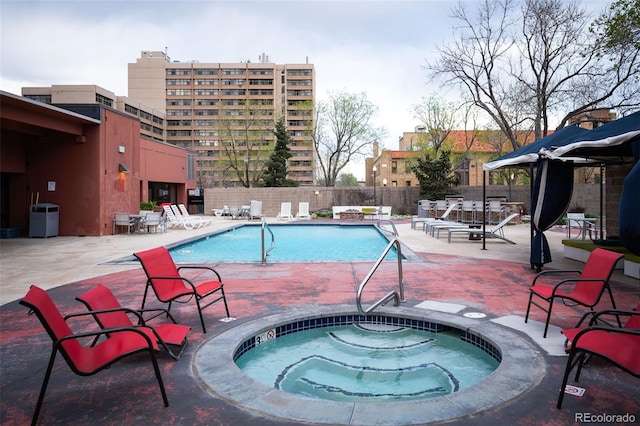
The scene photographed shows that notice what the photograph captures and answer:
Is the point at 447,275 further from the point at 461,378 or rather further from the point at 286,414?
the point at 286,414

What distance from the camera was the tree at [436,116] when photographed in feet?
117

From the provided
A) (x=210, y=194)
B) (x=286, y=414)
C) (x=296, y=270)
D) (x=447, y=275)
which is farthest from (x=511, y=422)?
(x=210, y=194)

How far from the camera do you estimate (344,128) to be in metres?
40.1

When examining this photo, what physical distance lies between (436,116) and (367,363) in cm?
3500

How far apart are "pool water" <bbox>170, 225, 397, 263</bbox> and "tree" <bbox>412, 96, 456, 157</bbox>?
20116mm

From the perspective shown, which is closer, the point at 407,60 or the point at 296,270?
the point at 296,270

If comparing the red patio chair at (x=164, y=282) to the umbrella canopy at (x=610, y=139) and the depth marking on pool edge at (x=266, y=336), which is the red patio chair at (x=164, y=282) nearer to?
the depth marking on pool edge at (x=266, y=336)

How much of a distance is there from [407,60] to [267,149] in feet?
64.2

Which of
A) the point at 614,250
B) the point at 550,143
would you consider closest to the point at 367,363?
the point at 550,143

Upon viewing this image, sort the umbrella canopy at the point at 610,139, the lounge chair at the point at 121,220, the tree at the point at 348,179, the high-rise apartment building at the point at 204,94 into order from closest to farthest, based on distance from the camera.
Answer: the umbrella canopy at the point at 610,139 → the lounge chair at the point at 121,220 → the high-rise apartment building at the point at 204,94 → the tree at the point at 348,179

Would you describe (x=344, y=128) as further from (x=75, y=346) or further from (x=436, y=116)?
(x=75, y=346)

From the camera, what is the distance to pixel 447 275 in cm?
720

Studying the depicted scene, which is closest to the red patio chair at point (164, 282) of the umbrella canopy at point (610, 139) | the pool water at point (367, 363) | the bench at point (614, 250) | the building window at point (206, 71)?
the pool water at point (367, 363)

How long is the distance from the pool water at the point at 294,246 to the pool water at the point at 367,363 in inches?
182
